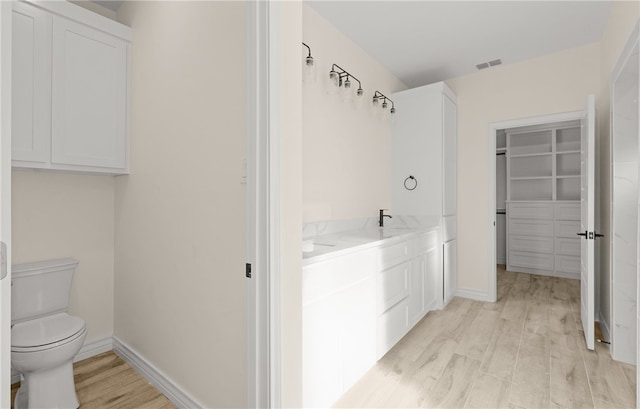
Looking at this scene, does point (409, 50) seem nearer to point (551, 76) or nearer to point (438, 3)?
point (438, 3)

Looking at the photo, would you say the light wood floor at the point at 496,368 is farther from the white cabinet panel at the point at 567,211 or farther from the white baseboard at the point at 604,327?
the white cabinet panel at the point at 567,211

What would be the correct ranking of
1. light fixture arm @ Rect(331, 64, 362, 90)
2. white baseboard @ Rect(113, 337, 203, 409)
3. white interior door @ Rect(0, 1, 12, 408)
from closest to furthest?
1. white interior door @ Rect(0, 1, 12, 408)
2. white baseboard @ Rect(113, 337, 203, 409)
3. light fixture arm @ Rect(331, 64, 362, 90)

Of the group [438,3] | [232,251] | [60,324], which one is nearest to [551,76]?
[438,3]

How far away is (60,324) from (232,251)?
1.26m

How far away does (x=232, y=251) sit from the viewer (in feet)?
4.67

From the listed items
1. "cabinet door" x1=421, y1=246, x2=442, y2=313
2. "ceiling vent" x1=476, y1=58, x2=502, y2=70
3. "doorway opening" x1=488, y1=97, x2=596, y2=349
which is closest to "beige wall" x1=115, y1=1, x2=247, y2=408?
"cabinet door" x1=421, y1=246, x2=442, y2=313

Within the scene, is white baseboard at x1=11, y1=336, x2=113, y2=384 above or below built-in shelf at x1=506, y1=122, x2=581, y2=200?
below

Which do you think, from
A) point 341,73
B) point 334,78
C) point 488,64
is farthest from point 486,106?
point 334,78

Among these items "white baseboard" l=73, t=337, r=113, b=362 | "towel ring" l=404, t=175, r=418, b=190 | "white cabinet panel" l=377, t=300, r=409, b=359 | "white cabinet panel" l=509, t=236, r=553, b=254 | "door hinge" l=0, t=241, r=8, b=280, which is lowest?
"white baseboard" l=73, t=337, r=113, b=362

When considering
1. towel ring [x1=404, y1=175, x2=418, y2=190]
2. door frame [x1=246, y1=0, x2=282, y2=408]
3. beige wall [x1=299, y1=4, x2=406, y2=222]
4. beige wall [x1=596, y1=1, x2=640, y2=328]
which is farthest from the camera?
towel ring [x1=404, y1=175, x2=418, y2=190]

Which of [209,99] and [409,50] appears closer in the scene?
[209,99]

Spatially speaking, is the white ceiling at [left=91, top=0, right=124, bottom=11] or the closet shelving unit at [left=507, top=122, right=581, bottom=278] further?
the closet shelving unit at [left=507, top=122, right=581, bottom=278]

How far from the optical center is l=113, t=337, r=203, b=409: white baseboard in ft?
5.62

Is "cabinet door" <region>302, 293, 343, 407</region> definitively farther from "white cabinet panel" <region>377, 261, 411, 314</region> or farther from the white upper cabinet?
the white upper cabinet
